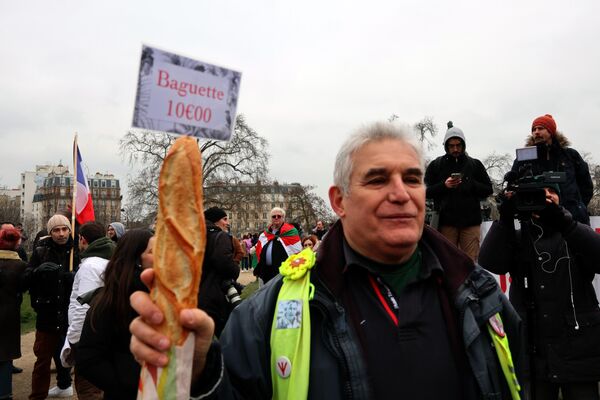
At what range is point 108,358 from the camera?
3182mm

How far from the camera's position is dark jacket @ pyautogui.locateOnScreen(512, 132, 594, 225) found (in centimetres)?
472

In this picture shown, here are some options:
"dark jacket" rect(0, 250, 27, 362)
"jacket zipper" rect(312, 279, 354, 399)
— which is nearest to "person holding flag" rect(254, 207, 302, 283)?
"dark jacket" rect(0, 250, 27, 362)

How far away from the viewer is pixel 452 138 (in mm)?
5445

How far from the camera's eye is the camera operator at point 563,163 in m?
4.65

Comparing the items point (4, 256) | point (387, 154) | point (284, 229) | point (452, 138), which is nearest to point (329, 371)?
point (387, 154)

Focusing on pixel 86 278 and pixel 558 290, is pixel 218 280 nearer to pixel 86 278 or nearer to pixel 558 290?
pixel 86 278

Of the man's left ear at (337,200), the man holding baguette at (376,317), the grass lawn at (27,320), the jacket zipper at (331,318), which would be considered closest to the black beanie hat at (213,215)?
the man's left ear at (337,200)

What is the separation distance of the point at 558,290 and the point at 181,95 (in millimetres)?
3192

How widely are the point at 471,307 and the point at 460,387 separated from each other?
1.01 ft

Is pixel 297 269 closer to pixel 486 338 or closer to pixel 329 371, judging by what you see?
pixel 329 371

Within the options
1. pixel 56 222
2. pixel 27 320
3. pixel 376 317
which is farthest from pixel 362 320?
pixel 27 320

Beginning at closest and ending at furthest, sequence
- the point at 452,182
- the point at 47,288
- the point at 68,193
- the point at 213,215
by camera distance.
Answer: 1. the point at 452,182
2. the point at 47,288
3. the point at 213,215
4. the point at 68,193

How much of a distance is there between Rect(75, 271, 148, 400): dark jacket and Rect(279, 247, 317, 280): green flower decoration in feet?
5.39

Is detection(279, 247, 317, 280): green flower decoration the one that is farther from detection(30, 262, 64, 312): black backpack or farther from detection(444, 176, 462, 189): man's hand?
detection(30, 262, 64, 312): black backpack
